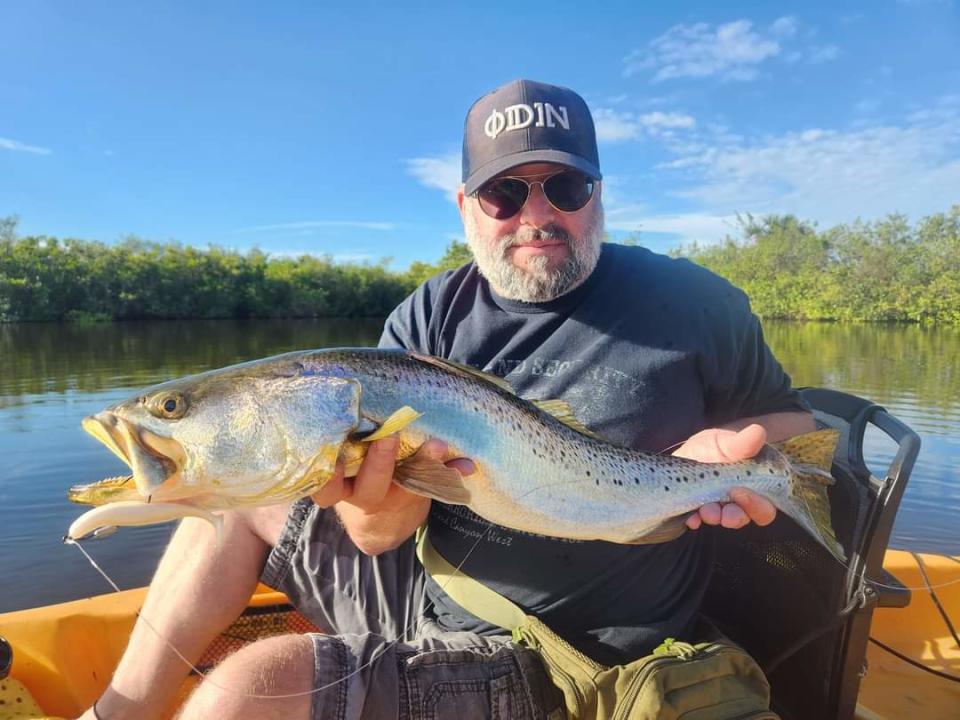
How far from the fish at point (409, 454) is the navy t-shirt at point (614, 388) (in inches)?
8.7

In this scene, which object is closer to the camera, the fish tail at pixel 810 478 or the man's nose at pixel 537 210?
the fish tail at pixel 810 478

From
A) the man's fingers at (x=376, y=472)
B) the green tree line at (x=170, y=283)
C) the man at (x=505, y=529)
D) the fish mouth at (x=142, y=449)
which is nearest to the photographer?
the fish mouth at (x=142, y=449)

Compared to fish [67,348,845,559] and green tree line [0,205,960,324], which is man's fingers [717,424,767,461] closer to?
fish [67,348,845,559]

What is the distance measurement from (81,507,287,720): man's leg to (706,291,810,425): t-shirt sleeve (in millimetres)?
2034

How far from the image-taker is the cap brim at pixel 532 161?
2.93 m

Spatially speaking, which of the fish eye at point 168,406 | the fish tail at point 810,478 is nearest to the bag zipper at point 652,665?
the fish tail at point 810,478

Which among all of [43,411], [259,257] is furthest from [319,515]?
[259,257]

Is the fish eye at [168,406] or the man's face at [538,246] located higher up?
the man's face at [538,246]

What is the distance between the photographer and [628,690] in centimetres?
204

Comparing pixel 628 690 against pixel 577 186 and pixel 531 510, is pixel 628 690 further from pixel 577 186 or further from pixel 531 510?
pixel 577 186

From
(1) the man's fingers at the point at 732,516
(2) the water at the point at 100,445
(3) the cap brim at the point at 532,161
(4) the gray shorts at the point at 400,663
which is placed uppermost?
(3) the cap brim at the point at 532,161

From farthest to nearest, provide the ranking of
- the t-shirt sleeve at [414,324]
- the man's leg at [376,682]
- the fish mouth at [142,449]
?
the t-shirt sleeve at [414,324] < the man's leg at [376,682] < the fish mouth at [142,449]

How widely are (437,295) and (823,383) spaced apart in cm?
2017

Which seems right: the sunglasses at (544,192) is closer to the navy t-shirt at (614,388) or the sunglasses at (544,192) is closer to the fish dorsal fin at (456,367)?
the navy t-shirt at (614,388)
